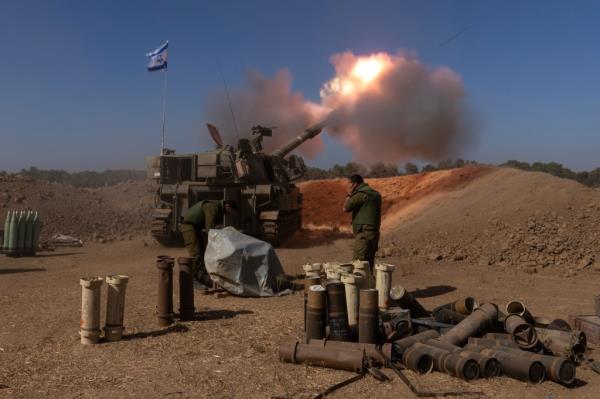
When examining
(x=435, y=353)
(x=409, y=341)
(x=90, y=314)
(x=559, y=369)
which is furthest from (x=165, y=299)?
(x=559, y=369)

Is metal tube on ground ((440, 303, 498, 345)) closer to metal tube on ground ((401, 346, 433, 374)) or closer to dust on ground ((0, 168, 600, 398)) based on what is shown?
metal tube on ground ((401, 346, 433, 374))

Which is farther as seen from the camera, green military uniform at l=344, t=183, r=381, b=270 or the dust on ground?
green military uniform at l=344, t=183, r=381, b=270

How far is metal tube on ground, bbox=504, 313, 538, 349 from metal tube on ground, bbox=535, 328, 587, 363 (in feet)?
0.69

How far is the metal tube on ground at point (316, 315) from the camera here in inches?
258

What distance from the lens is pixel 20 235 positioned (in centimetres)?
1662

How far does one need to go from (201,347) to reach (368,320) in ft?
6.76

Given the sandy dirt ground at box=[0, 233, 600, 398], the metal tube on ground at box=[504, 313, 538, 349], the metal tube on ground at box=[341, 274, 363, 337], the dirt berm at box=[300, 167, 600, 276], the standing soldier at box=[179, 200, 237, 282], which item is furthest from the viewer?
the dirt berm at box=[300, 167, 600, 276]

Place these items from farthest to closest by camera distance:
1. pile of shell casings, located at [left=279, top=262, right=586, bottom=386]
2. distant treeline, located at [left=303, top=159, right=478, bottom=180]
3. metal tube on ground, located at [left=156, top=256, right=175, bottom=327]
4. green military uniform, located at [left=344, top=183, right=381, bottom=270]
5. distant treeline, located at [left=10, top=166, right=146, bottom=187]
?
distant treeline, located at [left=10, top=166, right=146, bottom=187] < distant treeline, located at [left=303, top=159, right=478, bottom=180] < green military uniform, located at [left=344, top=183, right=381, bottom=270] < metal tube on ground, located at [left=156, top=256, right=175, bottom=327] < pile of shell casings, located at [left=279, top=262, right=586, bottom=386]

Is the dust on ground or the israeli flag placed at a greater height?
the israeli flag

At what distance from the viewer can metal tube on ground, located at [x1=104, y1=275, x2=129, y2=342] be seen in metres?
Answer: 6.78

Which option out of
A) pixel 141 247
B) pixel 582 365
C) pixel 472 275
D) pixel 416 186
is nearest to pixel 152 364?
pixel 582 365

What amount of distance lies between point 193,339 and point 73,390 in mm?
1989

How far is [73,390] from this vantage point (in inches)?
201

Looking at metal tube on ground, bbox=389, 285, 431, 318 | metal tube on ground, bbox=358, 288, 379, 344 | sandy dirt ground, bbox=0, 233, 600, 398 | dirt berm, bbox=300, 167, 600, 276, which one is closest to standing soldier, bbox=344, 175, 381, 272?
sandy dirt ground, bbox=0, 233, 600, 398
